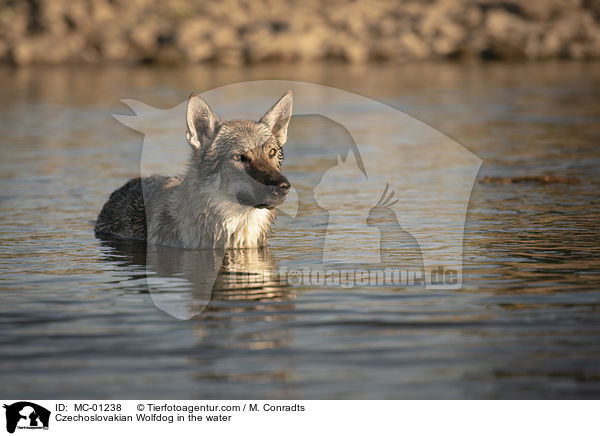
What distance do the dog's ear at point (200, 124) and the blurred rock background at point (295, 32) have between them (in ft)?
140

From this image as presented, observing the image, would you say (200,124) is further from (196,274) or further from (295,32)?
(295,32)

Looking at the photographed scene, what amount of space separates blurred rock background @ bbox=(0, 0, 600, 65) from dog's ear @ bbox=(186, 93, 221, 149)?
4270 centimetres

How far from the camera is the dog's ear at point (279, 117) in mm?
13344

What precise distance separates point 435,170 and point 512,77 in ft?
84.6

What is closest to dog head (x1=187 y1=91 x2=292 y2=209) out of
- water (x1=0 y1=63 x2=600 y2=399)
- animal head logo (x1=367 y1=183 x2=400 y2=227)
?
water (x1=0 y1=63 x2=600 y2=399)

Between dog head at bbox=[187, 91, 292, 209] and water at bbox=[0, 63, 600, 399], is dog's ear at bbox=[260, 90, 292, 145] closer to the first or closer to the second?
dog head at bbox=[187, 91, 292, 209]

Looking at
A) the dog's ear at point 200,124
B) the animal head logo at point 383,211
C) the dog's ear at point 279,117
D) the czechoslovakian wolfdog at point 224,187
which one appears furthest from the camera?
the animal head logo at point 383,211

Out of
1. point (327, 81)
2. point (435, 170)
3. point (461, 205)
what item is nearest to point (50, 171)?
point (435, 170)

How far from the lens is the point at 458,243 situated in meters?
14.2

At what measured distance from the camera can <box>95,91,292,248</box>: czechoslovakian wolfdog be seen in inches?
512
